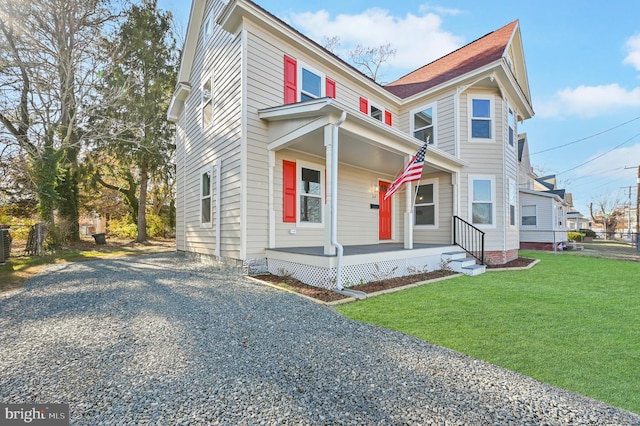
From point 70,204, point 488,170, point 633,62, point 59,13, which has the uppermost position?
point 633,62

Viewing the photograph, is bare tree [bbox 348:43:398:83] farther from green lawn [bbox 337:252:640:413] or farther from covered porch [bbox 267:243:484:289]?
green lawn [bbox 337:252:640:413]

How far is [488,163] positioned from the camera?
9258mm

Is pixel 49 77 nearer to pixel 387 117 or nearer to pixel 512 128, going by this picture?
pixel 387 117

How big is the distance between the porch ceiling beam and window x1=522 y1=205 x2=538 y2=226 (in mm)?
14547

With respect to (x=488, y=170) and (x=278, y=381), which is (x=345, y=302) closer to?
(x=278, y=381)

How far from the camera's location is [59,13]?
11.4m

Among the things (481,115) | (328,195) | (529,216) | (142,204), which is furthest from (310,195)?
(529,216)

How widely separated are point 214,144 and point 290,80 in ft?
8.77

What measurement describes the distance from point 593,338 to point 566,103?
119 ft

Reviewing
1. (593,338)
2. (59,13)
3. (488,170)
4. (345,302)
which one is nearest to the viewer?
(593,338)

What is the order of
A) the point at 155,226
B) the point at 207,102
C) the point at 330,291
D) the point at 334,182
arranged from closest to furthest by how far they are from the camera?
the point at 330,291
the point at 334,182
the point at 207,102
the point at 155,226

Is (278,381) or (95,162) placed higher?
(95,162)

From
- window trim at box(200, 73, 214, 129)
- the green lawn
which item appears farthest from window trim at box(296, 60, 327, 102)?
the green lawn

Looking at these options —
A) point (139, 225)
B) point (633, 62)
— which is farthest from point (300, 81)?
point (633, 62)
